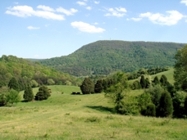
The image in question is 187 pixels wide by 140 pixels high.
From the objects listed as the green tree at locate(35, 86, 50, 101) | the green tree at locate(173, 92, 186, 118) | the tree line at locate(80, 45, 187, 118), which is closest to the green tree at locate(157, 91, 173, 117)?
the tree line at locate(80, 45, 187, 118)

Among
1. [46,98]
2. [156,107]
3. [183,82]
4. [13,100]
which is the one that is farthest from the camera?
[46,98]

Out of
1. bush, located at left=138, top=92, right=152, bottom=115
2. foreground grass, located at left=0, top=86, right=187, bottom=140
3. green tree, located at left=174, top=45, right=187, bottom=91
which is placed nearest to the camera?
foreground grass, located at left=0, top=86, right=187, bottom=140

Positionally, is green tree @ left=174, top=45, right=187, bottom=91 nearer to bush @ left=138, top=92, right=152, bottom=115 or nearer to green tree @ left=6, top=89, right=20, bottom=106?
bush @ left=138, top=92, right=152, bottom=115

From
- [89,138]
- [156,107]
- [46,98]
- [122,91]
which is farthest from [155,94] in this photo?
[89,138]

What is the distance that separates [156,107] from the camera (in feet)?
208

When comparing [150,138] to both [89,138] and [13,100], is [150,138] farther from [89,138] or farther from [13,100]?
[13,100]

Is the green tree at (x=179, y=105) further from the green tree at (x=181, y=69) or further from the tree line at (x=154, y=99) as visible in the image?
the green tree at (x=181, y=69)

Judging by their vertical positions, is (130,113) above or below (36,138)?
below

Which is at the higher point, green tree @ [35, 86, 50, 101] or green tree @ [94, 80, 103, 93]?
green tree @ [94, 80, 103, 93]

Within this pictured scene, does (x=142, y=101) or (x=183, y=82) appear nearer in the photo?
(x=142, y=101)

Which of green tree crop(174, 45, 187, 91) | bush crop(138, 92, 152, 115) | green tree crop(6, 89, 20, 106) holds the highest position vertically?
green tree crop(174, 45, 187, 91)

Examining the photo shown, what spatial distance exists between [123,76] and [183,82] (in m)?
18.3

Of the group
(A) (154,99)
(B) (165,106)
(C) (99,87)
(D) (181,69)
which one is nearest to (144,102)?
(B) (165,106)

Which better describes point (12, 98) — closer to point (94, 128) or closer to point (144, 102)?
point (144, 102)
